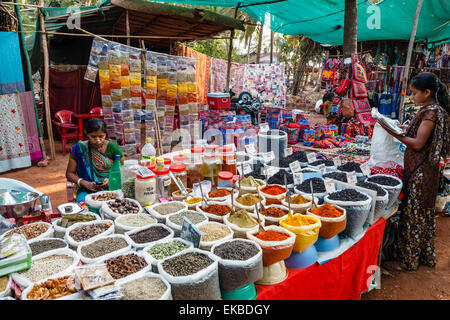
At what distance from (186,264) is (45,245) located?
68 cm

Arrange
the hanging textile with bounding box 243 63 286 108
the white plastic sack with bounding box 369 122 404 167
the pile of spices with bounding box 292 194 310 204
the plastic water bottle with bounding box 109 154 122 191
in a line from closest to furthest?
the pile of spices with bounding box 292 194 310 204, the plastic water bottle with bounding box 109 154 122 191, the white plastic sack with bounding box 369 122 404 167, the hanging textile with bounding box 243 63 286 108

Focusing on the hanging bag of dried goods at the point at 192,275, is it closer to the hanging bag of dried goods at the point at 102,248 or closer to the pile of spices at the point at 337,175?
the hanging bag of dried goods at the point at 102,248

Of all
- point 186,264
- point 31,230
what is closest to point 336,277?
point 186,264

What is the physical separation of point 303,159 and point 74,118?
5.81m

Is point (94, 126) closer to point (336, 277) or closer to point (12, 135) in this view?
point (336, 277)

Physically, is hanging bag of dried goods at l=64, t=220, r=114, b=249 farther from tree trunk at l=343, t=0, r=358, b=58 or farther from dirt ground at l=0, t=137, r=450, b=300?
tree trunk at l=343, t=0, r=358, b=58

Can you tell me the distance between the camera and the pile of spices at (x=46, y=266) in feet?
3.77

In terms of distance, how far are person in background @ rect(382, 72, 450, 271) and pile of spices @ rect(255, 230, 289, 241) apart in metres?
1.70

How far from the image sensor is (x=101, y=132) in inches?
96.3

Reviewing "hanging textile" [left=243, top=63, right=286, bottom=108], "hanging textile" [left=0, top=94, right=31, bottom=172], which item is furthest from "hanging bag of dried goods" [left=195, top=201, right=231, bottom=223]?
"hanging textile" [left=243, top=63, right=286, bottom=108]

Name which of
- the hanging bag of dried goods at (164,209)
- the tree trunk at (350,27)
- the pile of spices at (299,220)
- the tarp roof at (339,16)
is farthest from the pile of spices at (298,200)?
the tarp roof at (339,16)

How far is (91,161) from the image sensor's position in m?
2.55

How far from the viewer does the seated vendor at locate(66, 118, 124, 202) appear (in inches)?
96.0

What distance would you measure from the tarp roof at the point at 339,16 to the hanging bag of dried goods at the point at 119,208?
177 inches
